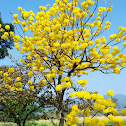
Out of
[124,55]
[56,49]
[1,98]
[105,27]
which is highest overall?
[105,27]

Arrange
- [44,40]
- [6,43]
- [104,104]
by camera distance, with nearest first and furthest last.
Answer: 1. [104,104]
2. [44,40]
3. [6,43]

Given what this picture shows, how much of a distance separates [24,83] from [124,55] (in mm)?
4545

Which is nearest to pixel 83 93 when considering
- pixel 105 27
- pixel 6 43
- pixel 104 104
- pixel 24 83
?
pixel 104 104

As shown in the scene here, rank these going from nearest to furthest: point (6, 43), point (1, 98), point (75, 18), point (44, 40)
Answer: point (75, 18) → point (44, 40) → point (1, 98) → point (6, 43)

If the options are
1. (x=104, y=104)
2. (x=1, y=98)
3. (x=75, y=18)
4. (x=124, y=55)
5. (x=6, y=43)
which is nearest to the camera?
(x=104, y=104)

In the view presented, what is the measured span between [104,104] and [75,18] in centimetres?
262

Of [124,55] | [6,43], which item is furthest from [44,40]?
[6,43]

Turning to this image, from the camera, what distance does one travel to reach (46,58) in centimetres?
492

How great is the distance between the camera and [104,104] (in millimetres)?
2740

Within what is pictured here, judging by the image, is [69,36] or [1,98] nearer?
[69,36]

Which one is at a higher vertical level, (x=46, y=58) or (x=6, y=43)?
(x=6, y=43)

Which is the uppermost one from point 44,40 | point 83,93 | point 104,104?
point 44,40

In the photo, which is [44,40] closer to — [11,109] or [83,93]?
[83,93]

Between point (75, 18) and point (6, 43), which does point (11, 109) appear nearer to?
point (75, 18)
